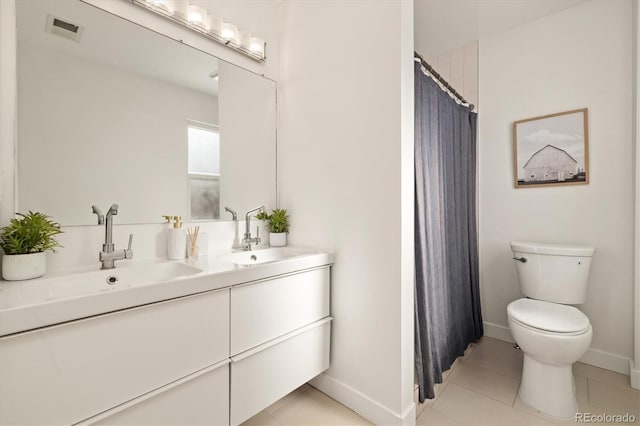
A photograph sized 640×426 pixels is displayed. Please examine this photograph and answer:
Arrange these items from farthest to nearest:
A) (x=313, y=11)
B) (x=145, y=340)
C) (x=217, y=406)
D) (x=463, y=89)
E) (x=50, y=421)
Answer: (x=463, y=89)
(x=313, y=11)
(x=217, y=406)
(x=145, y=340)
(x=50, y=421)

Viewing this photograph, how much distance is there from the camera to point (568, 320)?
164 cm

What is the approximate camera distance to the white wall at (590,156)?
192 centimetres

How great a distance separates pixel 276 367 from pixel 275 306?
301 mm

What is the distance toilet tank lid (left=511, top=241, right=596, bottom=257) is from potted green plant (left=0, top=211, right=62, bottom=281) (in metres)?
2.63

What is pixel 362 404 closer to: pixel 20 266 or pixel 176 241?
pixel 176 241

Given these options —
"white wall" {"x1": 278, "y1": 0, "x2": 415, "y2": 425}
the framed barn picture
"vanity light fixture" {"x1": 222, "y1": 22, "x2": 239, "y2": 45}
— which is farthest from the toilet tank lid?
"vanity light fixture" {"x1": 222, "y1": 22, "x2": 239, "y2": 45}

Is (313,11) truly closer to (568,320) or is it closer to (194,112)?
(194,112)

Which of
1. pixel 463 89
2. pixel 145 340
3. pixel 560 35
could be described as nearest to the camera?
pixel 145 340

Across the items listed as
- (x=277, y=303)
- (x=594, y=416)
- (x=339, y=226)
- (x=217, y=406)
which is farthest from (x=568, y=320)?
(x=217, y=406)

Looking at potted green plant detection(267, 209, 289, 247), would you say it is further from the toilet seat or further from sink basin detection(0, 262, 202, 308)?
the toilet seat

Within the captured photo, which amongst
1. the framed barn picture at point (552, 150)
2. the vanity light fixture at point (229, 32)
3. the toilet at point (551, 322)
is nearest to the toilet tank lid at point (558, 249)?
the toilet at point (551, 322)

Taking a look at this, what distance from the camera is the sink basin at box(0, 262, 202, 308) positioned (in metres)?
0.92

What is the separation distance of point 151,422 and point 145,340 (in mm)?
301

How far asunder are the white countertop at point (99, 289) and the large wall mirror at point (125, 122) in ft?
0.95
